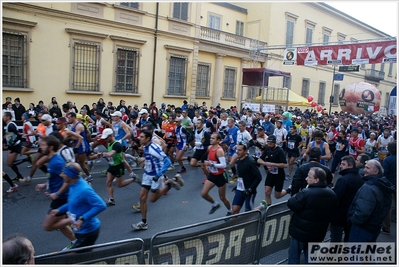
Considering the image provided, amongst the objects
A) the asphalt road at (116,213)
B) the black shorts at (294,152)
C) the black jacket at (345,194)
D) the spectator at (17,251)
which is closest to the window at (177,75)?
the black shorts at (294,152)

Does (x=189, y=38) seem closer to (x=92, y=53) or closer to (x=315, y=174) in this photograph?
(x=92, y=53)

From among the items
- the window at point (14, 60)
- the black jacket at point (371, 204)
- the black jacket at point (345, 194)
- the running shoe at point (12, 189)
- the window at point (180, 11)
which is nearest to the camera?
the black jacket at point (371, 204)

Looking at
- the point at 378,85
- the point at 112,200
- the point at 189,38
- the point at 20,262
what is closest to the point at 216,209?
the point at 112,200

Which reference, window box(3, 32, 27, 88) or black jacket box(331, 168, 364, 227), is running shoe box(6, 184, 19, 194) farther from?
window box(3, 32, 27, 88)

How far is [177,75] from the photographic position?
22078 mm

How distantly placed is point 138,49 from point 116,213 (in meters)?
14.4

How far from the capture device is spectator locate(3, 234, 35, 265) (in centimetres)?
276

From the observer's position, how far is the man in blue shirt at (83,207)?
13.9 feet

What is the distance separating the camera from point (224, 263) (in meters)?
4.37

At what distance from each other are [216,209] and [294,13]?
2907 centimetres

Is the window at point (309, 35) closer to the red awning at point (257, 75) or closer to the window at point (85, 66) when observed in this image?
the red awning at point (257, 75)

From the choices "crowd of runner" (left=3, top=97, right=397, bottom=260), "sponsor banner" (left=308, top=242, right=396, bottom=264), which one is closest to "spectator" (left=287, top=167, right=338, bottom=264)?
"sponsor banner" (left=308, top=242, right=396, bottom=264)

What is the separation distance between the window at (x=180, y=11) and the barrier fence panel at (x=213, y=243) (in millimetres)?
18935

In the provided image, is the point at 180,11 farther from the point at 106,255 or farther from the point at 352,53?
the point at 106,255
